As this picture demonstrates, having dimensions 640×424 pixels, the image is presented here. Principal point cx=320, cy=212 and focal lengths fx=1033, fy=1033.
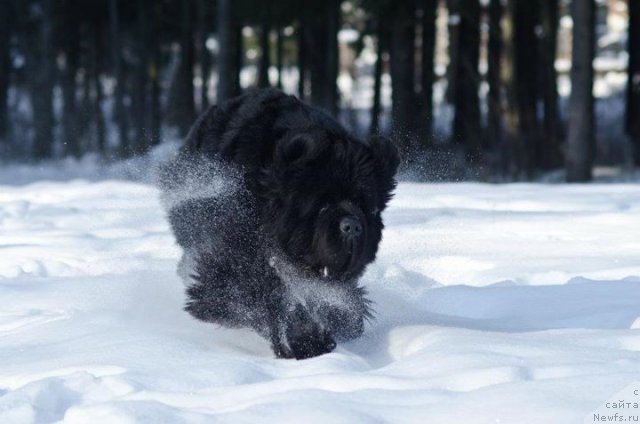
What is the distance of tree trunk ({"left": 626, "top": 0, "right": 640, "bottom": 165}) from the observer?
80.4 feet

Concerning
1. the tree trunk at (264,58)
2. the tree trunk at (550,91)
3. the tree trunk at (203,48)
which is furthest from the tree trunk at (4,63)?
the tree trunk at (550,91)

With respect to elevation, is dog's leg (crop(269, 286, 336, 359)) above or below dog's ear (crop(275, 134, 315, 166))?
below

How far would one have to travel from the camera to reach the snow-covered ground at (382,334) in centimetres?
386

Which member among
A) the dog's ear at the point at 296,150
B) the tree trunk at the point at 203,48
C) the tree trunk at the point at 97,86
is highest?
the dog's ear at the point at 296,150

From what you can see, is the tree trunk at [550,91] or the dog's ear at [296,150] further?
the tree trunk at [550,91]

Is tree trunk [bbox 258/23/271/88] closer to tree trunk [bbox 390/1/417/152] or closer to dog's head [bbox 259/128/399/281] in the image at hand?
tree trunk [bbox 390/1/417/152]

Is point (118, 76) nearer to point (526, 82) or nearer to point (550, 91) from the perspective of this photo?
point (550, 91)

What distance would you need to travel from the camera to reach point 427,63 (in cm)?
2458

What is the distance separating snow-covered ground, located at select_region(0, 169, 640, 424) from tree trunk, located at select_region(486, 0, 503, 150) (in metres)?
14.1

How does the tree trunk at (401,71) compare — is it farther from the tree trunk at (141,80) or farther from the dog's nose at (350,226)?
the dog's nose at (350,226)

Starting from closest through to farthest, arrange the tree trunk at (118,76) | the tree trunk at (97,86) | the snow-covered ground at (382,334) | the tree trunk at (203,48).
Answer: the snow-covered ground at (382,334) → the tree trunk at (203,48) → the tree trunk at (118,76) → the tree trunk at (97,86)

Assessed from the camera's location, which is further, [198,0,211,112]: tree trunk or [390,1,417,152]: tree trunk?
[198,0,211,112]: tree trunk

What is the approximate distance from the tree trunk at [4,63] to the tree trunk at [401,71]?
18174mm

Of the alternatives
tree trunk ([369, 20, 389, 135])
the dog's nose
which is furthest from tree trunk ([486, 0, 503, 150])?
the dog's nose
